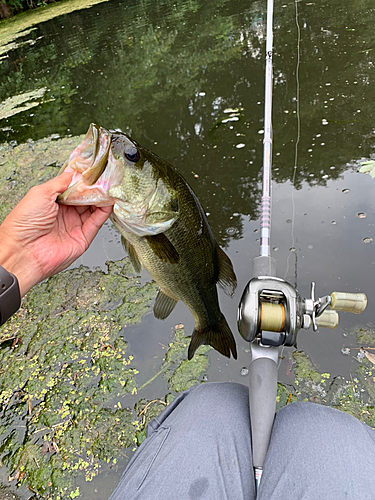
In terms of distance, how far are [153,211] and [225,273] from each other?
55 centimetres

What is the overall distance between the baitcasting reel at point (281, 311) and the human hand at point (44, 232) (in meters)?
0.78

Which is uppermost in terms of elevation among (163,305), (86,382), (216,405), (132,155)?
(132,155)

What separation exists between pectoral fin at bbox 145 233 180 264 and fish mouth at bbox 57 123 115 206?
0.96 ft

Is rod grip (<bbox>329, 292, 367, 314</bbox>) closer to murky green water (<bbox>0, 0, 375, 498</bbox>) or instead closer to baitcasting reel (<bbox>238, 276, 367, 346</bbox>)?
baitcasting reel (<bbox>238, 276, 367, 346</bbox>)

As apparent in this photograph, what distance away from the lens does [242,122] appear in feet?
14.8

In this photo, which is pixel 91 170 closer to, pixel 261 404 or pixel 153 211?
pixel 153 211

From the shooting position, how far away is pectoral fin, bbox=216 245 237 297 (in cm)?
179

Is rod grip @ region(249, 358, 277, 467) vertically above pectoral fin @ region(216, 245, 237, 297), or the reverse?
pectoral fin @ region(216, 245, 237, 297)

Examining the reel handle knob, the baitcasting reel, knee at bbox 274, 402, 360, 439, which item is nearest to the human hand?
the baitcasting reel

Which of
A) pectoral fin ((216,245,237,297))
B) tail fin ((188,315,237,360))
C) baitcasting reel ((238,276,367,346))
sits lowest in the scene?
tail fin ((188,315,237,360))

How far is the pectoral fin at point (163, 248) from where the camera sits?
5.19 ft

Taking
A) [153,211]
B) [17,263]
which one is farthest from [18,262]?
[153,211]

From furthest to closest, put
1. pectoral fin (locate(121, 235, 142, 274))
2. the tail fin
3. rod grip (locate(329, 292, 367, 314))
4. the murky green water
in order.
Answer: the murky green water < the tail fin < pectoral fin (locate(121, 235, 142, 274)) < rod grip (locate(329, 292, 367, 314))

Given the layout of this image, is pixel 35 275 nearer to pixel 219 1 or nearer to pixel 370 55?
pixel 370 55
